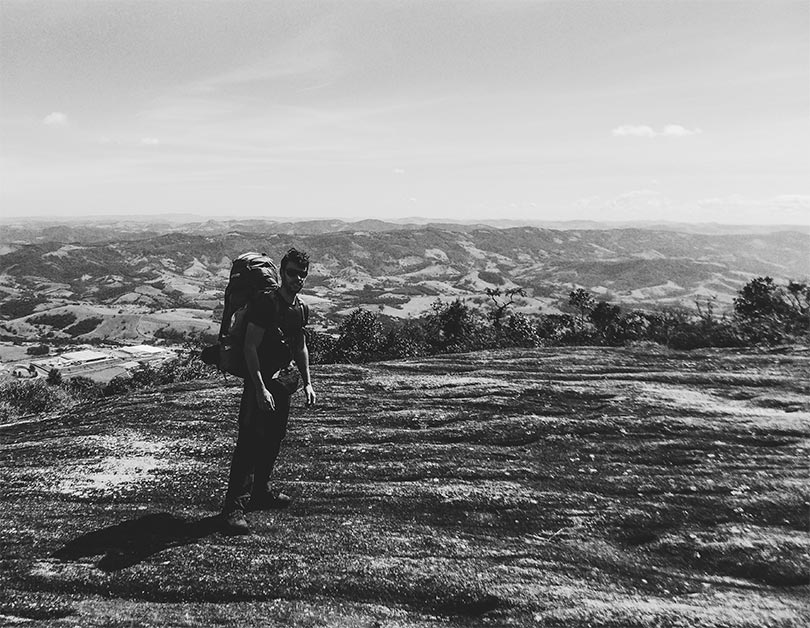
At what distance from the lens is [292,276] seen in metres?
5.73

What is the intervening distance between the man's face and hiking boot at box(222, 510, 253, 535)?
8.75 feet

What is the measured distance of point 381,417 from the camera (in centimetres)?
920

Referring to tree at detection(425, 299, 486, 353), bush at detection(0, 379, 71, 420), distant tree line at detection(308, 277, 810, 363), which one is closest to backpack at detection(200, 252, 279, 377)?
distant tree line at detection(308, 277, 810, 363)

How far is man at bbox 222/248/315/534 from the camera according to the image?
18.6ft

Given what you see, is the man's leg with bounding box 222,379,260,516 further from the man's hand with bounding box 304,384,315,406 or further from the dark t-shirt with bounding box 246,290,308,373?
the man's hand with bounding box 304,384,315,406

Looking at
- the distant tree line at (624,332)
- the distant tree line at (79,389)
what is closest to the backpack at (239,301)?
the distant tree line at (79,389)

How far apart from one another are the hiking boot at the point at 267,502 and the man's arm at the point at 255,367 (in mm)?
1495

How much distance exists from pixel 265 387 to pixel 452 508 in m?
2.72

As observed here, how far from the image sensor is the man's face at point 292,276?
18.8ft

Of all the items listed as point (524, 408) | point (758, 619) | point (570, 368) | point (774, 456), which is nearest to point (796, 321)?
point (570, 368)

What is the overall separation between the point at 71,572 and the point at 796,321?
1412cm

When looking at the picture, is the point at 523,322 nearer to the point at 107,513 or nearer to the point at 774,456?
the point at 774,456

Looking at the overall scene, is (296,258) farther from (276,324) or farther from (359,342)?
(359,342)

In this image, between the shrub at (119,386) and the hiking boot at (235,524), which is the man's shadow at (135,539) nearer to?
the hiking boot at (235,524)
